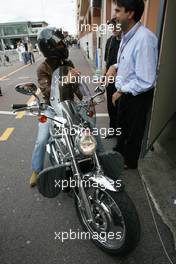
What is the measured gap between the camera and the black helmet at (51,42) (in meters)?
1.73

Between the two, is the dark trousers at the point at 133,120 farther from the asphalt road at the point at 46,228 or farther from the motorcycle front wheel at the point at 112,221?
the motorcycle front wheel at the point at 112,221

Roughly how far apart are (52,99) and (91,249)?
142 centimetres

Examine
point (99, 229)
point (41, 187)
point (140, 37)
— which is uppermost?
point (140, 37)

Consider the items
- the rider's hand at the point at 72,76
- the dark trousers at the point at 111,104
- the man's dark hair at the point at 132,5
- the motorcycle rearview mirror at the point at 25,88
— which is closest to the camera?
the motorcycle rearview mirror at the point at 25,88

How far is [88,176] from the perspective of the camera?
150 centimetres

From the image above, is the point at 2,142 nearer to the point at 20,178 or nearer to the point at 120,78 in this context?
the point at 20,178

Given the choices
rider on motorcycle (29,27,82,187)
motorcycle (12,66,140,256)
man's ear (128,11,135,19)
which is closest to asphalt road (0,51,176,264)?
motorcycle (12,66,140,256)

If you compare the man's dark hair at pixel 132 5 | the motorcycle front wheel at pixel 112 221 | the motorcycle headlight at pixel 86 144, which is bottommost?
the motorcycle front wheel at pixel 112 221

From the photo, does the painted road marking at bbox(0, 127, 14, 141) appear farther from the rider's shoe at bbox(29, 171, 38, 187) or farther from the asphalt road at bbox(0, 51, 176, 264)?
the rider's shoe at bbox(29, 171, 38, 187)

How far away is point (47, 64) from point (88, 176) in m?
1.32

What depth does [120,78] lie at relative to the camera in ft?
7.62

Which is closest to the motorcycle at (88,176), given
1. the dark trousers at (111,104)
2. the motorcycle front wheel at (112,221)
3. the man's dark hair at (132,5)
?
the motorcycle front wheel at (112,221)

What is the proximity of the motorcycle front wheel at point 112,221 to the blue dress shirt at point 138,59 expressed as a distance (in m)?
1.20

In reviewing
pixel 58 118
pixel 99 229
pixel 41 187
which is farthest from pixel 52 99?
pixel 99 229
